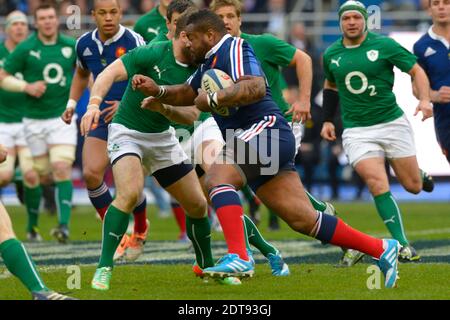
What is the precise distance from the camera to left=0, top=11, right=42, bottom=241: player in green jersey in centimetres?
1393

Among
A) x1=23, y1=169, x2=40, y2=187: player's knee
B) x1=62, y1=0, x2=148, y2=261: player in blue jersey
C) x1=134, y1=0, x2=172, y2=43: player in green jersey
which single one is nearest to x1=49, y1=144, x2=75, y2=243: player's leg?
x1=23, y1=169, x2=40, y2=187: player's knee

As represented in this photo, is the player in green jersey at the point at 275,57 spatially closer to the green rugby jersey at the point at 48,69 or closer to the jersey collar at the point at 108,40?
the jersey collar at the point at 108,40

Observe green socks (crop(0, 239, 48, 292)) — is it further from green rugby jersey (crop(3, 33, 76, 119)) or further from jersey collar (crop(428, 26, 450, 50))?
green rugby jersey (crop(3, 33, 76, 119))

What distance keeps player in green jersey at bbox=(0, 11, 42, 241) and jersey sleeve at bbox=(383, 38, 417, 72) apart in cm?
527

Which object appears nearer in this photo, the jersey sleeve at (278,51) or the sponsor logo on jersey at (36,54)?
the jersey sleeve at (278,51)

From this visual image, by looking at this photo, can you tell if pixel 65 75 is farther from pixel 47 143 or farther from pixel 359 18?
pixel 359 18

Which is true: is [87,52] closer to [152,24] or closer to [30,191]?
[152,24]

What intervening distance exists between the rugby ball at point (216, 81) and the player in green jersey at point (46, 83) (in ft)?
20.9

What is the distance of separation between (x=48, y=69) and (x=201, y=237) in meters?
5.88

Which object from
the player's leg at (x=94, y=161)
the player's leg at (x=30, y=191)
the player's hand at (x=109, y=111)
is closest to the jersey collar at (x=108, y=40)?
the player's hand at (x=109, y=111)

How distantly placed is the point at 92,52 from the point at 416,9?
12.3 meters

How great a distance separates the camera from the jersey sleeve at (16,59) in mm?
13781

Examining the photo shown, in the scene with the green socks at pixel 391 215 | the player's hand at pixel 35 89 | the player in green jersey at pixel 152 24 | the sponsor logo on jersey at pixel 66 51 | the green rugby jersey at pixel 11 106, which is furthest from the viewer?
the green rugby jersey at pixel 11 106
